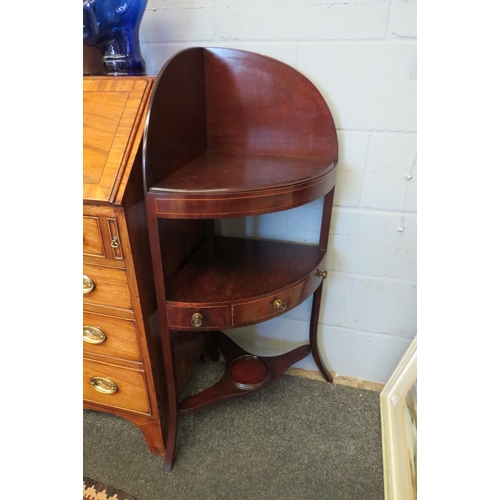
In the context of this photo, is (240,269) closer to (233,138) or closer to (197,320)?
(197,320)

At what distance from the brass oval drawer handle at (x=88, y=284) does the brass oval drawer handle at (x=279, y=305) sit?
43 cm

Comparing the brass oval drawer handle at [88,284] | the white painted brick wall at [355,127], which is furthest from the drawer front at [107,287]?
the white painted brick wall at [355,127]

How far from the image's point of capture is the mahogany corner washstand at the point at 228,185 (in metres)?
0.72

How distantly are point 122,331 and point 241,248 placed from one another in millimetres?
417

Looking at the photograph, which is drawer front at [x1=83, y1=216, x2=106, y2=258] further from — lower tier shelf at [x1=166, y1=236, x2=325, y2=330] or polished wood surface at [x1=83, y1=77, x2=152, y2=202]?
lower tier shelf at [x1=166, y1=236, x2=325, y2=330]

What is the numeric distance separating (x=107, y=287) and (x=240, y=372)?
0.56 meters

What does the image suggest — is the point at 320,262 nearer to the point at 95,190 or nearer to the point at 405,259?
the point at 405,259

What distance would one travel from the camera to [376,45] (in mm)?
873

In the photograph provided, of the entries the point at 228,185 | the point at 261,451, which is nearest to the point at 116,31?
the point at 228,185

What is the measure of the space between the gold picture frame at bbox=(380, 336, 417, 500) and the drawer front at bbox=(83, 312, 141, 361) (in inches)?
30.0

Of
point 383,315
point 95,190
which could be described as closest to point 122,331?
point 95,190

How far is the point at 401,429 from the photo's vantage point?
3.42ft
